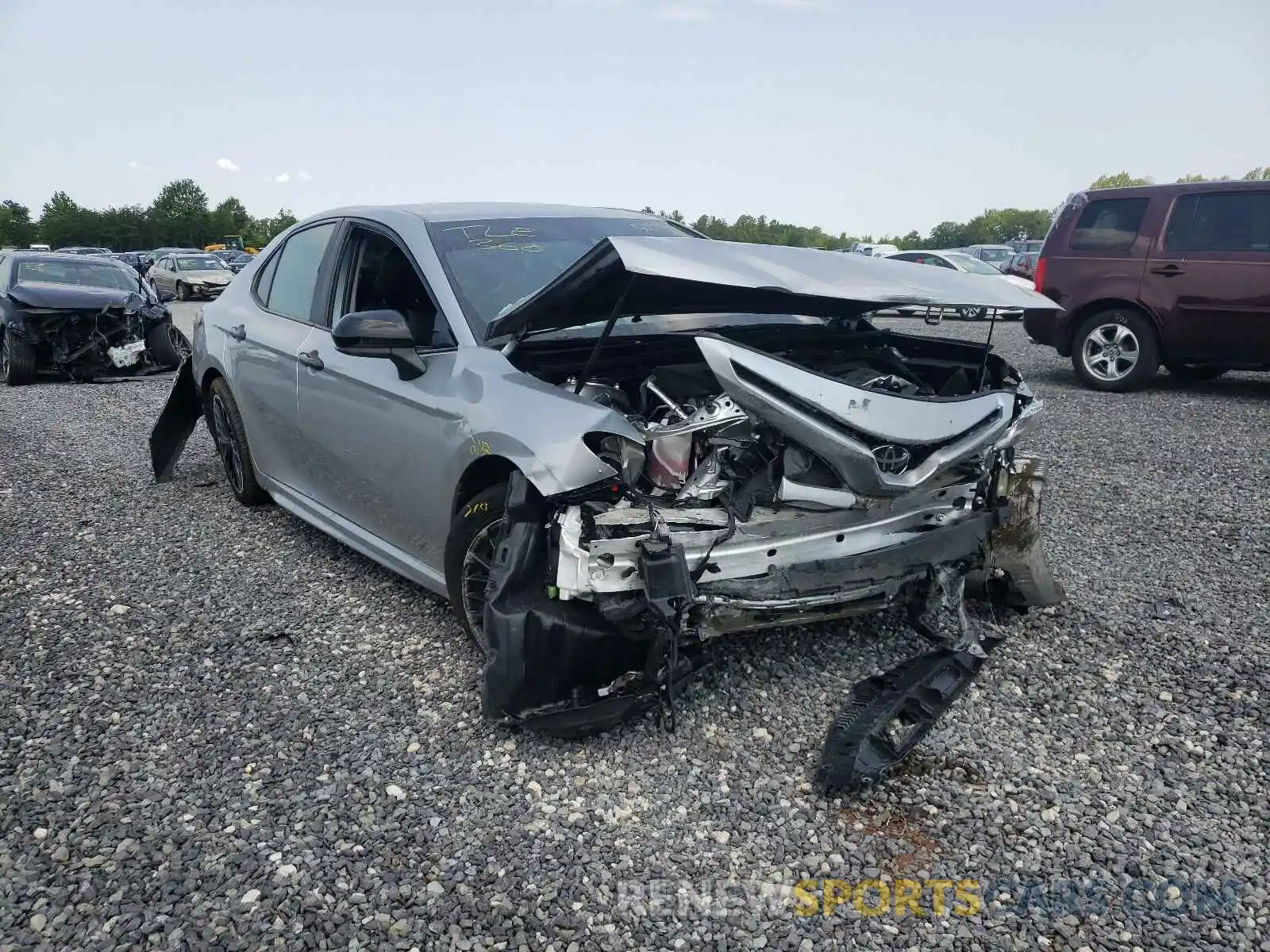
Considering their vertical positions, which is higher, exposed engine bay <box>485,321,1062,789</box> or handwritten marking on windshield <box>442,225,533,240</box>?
handwritten marking on windshield <box>442,225,533,240</box>

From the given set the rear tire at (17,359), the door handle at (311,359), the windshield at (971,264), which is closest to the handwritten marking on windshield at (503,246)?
the door handle at (311,359)

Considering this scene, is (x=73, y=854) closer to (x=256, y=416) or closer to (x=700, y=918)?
(x=700, y=918)

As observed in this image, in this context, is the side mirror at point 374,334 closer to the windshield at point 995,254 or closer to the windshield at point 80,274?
the windshield at point 80,274

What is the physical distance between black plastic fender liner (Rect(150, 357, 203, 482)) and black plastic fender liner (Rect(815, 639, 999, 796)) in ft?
14.4

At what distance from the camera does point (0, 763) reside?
2.91 meters

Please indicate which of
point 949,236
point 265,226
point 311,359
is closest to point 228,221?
point 265,226

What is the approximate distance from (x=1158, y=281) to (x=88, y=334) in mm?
11588

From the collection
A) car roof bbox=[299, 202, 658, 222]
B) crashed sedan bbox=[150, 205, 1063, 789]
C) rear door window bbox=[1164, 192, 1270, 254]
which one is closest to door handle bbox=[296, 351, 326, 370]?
crashed sedan bbox=[150, 205, 1063, 789]

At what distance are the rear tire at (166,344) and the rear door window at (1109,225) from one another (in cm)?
1022

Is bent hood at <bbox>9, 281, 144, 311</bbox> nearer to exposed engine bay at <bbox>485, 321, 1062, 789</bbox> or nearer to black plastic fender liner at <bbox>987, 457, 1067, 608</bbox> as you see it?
exposed engine bay at <bbox>485, 321, 1062, 789</bbox>

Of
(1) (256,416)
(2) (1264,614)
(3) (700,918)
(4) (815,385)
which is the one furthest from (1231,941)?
(1) (256,416)

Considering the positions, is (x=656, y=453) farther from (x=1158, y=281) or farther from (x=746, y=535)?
(x=1158, y=281)

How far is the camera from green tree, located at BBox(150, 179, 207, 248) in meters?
93.8

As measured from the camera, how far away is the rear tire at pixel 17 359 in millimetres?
10820
